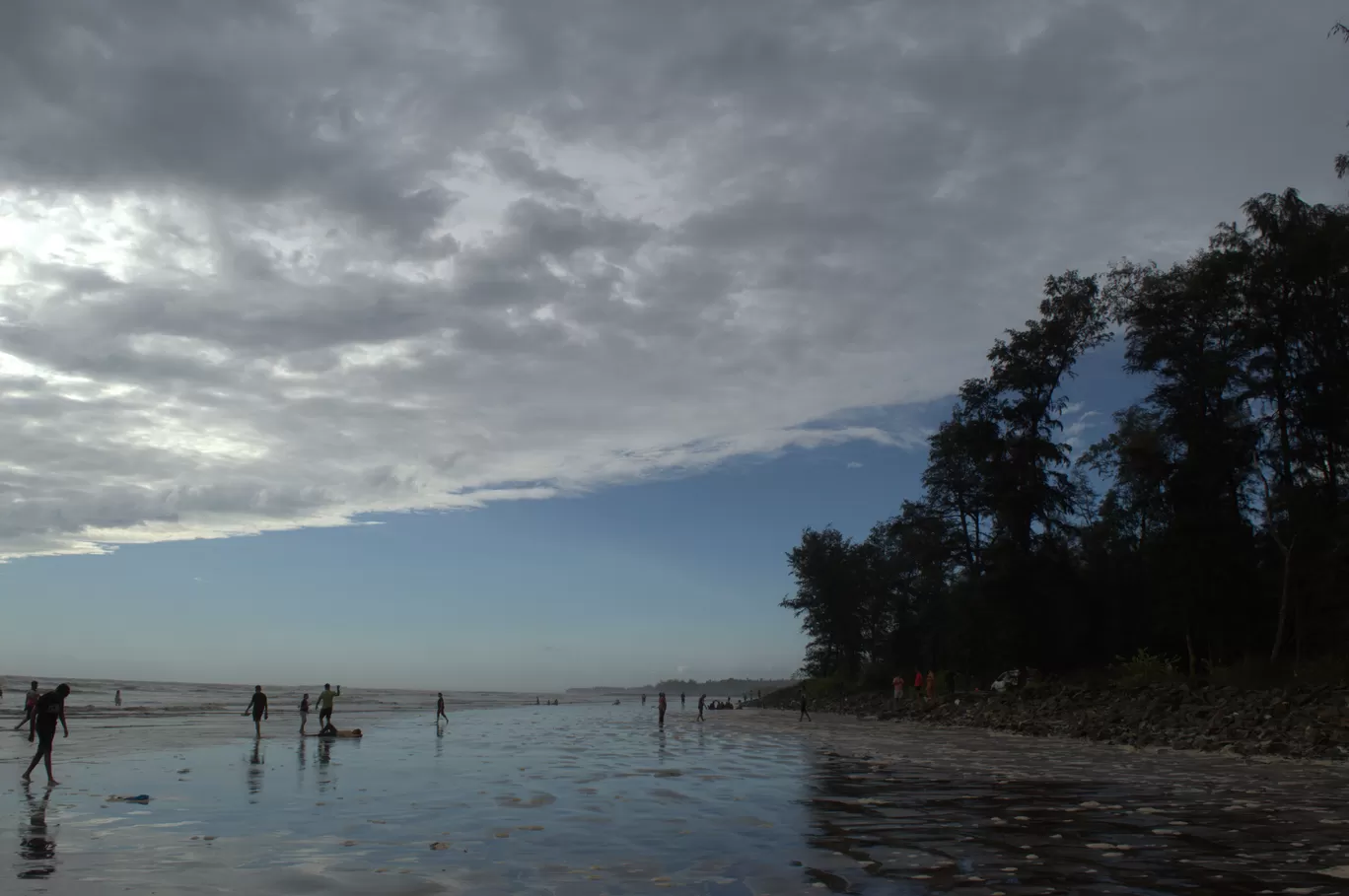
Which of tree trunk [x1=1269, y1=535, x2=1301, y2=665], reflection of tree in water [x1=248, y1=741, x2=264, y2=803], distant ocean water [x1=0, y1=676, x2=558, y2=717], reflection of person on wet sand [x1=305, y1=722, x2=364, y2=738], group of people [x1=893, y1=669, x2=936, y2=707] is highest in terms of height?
tree trunk [x1=1269, y1=535, x2=1301, y2=665]

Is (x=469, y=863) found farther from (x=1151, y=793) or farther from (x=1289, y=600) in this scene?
(x=1289, y=600)

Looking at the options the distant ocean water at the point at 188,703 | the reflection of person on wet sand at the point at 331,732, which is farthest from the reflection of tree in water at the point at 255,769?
the distant ocean water at the point at 188,703

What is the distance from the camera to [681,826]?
13234mm

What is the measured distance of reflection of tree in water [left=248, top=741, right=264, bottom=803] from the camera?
1777 centimetres

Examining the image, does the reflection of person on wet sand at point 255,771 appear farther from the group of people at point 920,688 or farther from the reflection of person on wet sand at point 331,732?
the group of people at point 920,688

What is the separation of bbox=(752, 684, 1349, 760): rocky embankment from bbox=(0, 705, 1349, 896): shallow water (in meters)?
3.35

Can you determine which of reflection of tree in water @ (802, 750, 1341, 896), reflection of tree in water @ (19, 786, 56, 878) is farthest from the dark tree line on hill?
reflection of tree in water @ (19, 786, 56, 878)

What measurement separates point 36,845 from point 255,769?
1106 cm

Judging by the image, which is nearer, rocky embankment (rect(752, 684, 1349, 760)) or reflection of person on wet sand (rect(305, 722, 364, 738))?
rocky embankment (rect(752, 684, 1349, 760))

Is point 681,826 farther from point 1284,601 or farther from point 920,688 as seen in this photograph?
point 920,688

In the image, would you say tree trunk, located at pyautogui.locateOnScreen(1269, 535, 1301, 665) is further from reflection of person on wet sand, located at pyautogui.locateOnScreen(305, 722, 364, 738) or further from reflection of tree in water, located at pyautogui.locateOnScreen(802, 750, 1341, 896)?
reflection of person on wet sand, located at pyautogui.locateOnScreen(305, 722, 364, 738)

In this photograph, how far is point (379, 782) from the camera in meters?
19.2

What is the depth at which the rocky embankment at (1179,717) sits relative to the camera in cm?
2506

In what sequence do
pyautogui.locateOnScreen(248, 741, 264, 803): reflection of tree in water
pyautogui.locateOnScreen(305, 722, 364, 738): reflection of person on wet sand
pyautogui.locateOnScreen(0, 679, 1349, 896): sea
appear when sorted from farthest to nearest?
1. pyautogui.locateOnScreen(305, 722, 364, 738): reflection of person on wet sand
2. pyautogui.locateOnScreen(248, 741, 264, 803): reflection of tree in water
3. pyautogui.locateOnScreen(0, 679, 1349, 896): sea
